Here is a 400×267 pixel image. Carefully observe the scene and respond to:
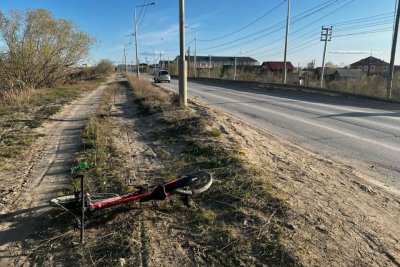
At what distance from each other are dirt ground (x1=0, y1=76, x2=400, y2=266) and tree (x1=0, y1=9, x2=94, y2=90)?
784 inches

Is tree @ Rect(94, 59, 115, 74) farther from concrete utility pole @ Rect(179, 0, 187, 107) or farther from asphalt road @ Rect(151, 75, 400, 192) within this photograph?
asphalt road @ Rect(151, 75, 400, 192)

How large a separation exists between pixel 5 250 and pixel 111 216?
1060 millimetres

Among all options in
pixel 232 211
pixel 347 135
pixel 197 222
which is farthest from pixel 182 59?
pixel 197 222

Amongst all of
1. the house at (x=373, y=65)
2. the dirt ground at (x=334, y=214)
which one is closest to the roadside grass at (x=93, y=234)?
the dirt ground at (x=334, y=214)

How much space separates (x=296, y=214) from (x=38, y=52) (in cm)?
2718

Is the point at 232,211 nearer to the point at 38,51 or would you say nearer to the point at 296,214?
the point at 296,214

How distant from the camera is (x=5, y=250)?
11.3 ft

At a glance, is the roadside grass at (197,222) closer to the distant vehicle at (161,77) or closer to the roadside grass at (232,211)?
the roadside grass at (232,211)

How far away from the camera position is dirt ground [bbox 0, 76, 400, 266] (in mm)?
3301

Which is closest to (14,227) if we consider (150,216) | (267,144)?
(150,216)

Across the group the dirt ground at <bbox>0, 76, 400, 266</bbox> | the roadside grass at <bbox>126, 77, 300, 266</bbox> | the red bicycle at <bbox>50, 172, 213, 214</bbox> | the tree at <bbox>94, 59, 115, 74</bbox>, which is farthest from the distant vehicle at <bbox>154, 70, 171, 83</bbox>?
the red bicycle at <bbox>50, 172, 213, 214</bbox>

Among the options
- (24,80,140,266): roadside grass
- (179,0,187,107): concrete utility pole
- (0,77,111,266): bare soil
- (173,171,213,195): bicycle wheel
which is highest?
(179,0,187,107): concrete utility pole

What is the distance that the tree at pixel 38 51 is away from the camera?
24.1 meters

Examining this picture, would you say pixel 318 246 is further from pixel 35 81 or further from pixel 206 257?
pixel 35 81
